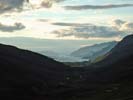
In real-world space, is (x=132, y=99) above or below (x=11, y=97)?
above

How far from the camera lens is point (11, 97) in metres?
199

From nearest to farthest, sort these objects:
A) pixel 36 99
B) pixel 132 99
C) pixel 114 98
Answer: pixel 132 99, pixel 114 98, pixel 36 99

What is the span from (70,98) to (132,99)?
47.7 metres

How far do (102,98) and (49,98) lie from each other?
31.6 meters

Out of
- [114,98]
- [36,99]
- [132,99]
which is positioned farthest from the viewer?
[36,99]

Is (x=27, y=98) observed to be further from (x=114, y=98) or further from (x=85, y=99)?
(x=114, y=98)

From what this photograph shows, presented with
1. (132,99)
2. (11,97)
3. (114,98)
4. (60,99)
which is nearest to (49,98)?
(60,99)

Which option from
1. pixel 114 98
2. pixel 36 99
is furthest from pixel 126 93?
pixel 36 99

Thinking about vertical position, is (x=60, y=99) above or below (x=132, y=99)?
below

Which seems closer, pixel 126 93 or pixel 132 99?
pixel 132 99

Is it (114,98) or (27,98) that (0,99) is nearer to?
(27,98)

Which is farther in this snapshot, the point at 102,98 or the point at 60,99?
the point at 60,99

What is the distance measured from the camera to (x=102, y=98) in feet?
602

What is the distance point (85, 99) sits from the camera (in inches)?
7525
